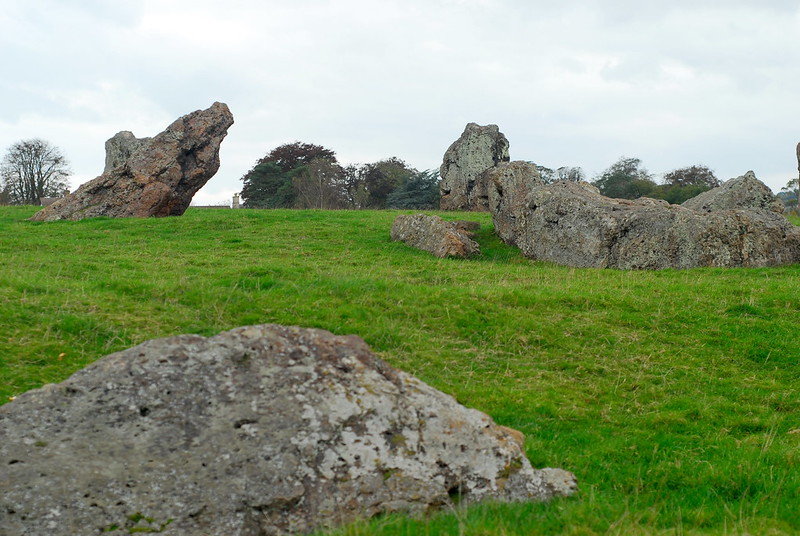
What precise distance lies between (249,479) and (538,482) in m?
2.42

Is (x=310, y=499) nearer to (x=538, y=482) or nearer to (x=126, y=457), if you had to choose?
(x=126, y=457)

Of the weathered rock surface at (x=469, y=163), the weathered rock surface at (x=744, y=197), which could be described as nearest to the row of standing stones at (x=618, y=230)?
the weathered rock surface at (x=744, y=197)

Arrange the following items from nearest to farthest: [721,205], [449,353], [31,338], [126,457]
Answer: [126,457]
[31,338]
[449,353]
[721,205]

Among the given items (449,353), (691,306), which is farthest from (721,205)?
(449,353)

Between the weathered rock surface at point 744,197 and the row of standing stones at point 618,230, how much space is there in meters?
4.01

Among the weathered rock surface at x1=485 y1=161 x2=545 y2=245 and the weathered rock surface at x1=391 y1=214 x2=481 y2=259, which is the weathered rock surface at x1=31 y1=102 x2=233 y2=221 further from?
the weathered rock surface at x1=485 y1=161 x2=545 y2=245

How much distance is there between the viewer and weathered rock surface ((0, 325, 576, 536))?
520 centimetres

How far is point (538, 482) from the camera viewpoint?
20.5 feet

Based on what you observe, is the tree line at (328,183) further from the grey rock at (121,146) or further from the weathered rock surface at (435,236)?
the weathered rock surface at (435,236)

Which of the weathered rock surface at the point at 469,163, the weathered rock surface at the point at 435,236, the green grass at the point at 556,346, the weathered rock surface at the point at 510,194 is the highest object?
the weathered rock surface at the point at 469,163

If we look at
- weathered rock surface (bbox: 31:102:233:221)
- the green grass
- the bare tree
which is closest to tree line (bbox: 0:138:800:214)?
the bare tree

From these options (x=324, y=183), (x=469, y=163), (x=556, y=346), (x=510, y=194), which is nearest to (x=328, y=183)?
(x=324, y=183)

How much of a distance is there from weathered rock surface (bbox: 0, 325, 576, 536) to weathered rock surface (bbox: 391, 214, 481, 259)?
1567cm

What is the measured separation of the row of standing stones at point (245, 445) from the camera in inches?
205
